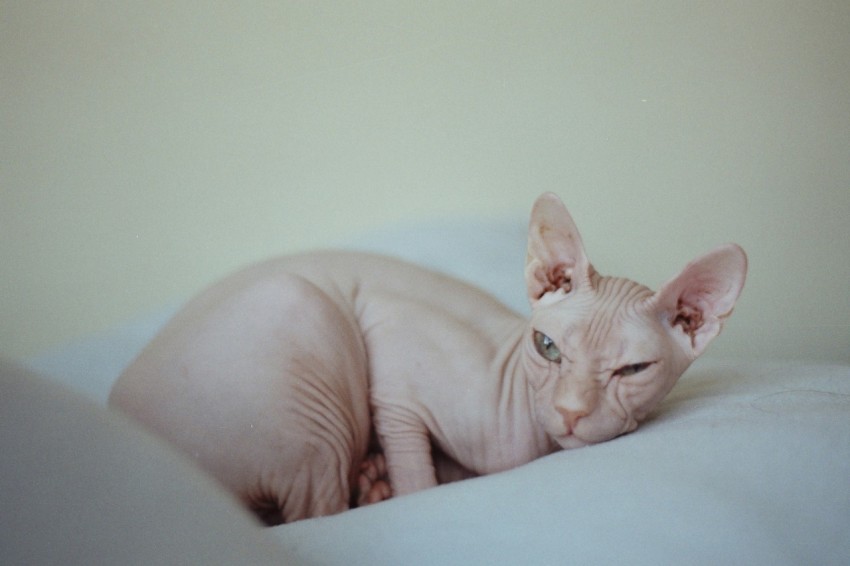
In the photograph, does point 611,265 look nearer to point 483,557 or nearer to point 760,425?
point 760,425

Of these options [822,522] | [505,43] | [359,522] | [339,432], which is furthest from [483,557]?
[505,43]

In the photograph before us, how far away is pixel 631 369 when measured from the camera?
97cm

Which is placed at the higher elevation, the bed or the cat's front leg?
the bed

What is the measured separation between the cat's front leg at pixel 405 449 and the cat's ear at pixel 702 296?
1.07 ft

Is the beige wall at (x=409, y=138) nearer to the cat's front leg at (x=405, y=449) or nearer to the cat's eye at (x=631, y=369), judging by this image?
the cat's front leg at (x=405, y=449)

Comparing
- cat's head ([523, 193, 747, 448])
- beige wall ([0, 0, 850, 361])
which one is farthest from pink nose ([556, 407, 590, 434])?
beige wall ([0, 0, 850, 361])

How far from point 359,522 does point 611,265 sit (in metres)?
1.02

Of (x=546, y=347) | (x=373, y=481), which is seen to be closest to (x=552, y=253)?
(x=546, y=347)

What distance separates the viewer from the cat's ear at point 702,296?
38.7 inches

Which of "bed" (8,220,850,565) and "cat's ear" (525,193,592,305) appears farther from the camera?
"cat's ear" (525,193,592,305)

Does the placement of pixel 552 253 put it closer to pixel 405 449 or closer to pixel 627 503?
pixel 405 449

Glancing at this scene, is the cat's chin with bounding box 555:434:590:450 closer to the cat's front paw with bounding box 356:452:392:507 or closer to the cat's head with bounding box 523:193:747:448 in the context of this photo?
the cat's head with bounding box 523:193:747:448

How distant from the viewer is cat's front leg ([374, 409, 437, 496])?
3.50ft

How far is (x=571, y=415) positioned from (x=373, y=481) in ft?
0.93
